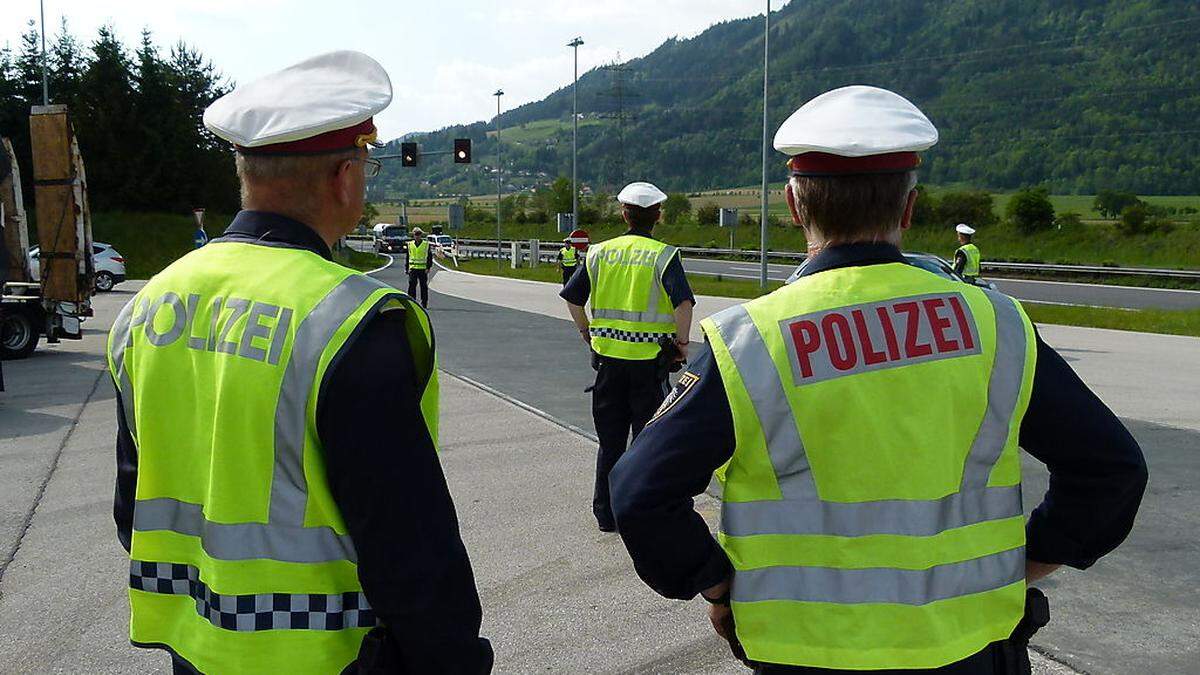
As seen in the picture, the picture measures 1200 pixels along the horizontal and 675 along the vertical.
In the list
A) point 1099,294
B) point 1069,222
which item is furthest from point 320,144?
point 1069,222

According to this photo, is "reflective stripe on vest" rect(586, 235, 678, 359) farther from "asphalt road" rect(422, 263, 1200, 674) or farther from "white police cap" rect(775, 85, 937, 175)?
"white police cap" rect(775, 85, 937, 175)

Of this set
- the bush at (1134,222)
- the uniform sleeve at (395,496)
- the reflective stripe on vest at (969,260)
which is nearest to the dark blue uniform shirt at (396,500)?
the uniform sleeve at (395,496)

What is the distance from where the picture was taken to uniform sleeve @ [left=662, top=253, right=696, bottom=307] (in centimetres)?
628

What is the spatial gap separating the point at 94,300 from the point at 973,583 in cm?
2718

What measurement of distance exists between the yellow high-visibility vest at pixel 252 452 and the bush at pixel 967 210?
171ft

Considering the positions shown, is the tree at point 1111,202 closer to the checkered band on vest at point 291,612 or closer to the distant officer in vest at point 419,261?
the distant officer in vest at point 419,261

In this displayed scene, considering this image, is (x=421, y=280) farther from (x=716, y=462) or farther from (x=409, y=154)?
(x=716, y=462)

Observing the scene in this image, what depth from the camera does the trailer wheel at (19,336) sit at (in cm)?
1477

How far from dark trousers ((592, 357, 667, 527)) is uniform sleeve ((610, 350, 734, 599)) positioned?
13.4 feet

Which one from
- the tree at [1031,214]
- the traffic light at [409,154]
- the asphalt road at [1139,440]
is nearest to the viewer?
the asphalt road at [1139,440]

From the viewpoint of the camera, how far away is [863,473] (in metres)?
2.00

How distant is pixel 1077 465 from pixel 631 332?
4.21 meters

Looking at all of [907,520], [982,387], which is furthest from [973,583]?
[982,387]

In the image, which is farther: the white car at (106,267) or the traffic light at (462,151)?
the traffic light at (462,151)
